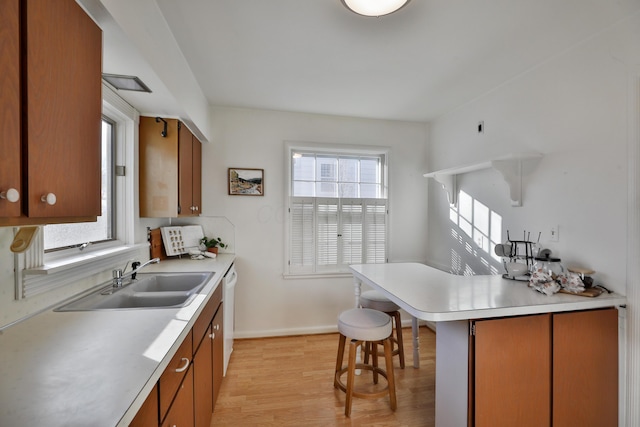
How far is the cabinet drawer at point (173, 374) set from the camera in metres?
0.94

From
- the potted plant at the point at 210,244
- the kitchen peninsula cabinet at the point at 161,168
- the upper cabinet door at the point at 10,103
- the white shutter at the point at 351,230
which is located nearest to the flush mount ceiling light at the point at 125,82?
the kitchen peninsula cabinet at the point at 161,168

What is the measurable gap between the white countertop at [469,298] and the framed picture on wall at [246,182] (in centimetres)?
169

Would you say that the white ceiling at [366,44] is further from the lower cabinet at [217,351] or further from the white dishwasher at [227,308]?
the lower cabinet at [217,351]

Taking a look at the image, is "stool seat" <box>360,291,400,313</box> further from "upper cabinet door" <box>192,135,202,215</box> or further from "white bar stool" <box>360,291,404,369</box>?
"upper cabinet door" <box>192,135,202,215</box>

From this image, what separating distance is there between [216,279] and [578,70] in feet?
9.13

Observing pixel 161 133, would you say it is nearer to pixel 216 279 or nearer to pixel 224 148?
pixel 224 148

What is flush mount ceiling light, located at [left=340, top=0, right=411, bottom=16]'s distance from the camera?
55.1 inches

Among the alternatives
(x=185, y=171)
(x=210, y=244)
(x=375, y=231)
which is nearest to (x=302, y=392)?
(x=210, y=244)

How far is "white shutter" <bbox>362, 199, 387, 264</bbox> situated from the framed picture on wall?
1.25m

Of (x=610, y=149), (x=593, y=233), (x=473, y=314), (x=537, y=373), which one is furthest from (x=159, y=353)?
(x=610, y=149)

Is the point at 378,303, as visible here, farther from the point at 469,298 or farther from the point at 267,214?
the point at 267,214

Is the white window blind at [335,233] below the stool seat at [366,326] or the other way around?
the other way around

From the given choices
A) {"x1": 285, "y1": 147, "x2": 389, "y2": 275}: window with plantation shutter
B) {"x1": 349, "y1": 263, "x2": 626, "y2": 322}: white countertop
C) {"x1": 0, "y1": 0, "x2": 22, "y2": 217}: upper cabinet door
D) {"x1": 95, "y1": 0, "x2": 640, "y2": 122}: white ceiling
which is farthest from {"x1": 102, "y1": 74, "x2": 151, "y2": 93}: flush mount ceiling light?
{"x1": 349, "y1": 263, "x2": 626, "y2": 322}: white countertop

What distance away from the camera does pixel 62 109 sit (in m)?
0.88
